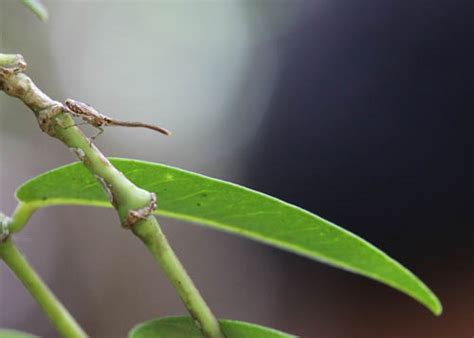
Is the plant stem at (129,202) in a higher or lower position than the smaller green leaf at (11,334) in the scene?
higher

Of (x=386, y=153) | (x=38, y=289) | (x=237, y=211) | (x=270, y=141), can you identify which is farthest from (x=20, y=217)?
(x=270, y=141)

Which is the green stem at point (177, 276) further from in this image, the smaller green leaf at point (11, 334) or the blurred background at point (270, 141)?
the blurred background at point (270, 141)

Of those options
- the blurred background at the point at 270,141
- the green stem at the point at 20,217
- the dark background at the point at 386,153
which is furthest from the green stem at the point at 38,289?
the dark background at the point at 386,153

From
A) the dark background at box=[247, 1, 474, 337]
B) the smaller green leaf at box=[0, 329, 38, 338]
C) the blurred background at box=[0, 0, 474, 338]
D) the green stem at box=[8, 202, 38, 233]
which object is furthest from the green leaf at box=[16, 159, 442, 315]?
the dark background at box=[247, 1, 474, 337]

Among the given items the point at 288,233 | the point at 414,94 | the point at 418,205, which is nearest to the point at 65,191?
the point at 288,233

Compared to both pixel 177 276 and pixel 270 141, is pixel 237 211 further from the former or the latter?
pixel 270 141

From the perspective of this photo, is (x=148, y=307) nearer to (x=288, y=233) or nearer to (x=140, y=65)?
(x=140, y=65)

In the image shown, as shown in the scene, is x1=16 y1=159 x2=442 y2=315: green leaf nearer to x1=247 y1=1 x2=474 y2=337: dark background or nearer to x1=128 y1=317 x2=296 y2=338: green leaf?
x1=128 y1=317 x2=296 y2=338: green leaf
